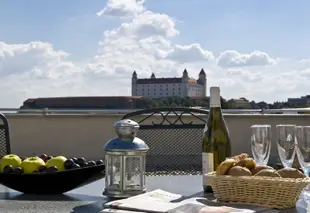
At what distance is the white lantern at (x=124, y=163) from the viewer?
1591 millimetres

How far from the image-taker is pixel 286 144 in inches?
69.4

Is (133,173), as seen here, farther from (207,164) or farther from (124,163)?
(207,164)

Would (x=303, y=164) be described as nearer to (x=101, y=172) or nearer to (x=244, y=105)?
(x=101, y=172)

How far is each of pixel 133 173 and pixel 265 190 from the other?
16.4 inches

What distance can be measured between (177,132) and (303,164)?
1.06 metres

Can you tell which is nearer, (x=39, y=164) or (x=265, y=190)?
(x=265, y=190)

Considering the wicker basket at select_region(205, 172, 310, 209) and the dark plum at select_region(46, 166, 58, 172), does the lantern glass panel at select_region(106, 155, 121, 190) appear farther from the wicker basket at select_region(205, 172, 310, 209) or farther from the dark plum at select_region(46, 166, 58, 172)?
the wicker basket at select_region(205, 172, 310, 209)

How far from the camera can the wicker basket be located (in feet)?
4.57

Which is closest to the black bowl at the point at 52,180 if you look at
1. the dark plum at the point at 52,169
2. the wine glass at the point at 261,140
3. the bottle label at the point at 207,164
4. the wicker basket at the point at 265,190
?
the dark plum at the point at 52,169

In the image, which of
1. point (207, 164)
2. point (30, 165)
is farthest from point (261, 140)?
point (30, 165)

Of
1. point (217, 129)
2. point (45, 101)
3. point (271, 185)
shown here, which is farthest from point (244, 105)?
point (271, 185)

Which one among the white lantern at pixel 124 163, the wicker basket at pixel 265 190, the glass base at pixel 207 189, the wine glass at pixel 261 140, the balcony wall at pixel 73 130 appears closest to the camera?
the wicker basket at pixel 265 190

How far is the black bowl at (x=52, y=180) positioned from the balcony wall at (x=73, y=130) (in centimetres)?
447

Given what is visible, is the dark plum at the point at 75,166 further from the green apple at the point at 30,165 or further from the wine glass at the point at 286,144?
the wine glass at the point at 286,144
